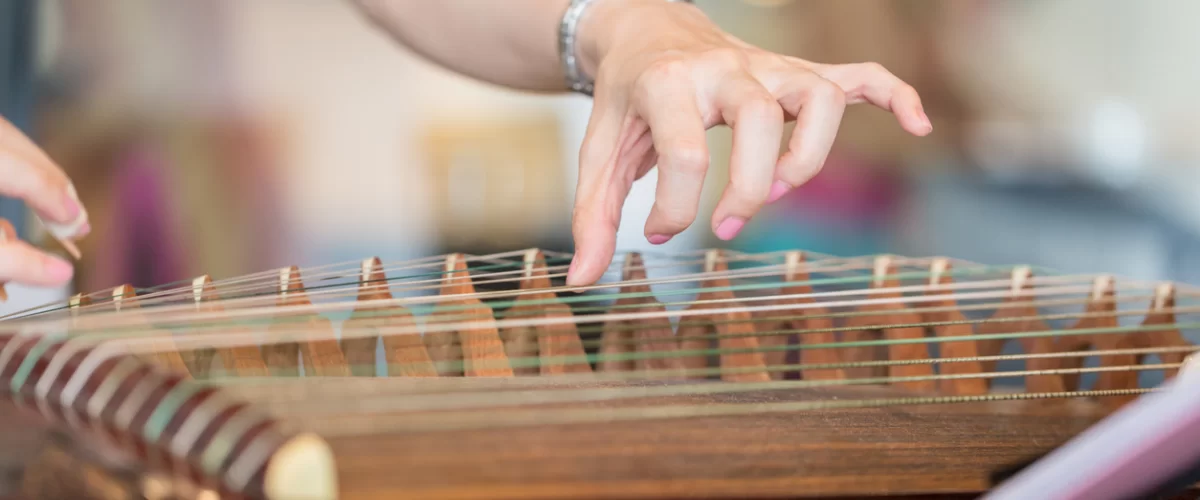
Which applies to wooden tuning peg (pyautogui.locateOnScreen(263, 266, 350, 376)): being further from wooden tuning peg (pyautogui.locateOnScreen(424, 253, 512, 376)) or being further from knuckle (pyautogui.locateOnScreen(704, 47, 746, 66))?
knuckle (pyautogui.locateOnScreen(704, 47, 746, 66))

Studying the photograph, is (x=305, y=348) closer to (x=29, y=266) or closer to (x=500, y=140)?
(x=29, y=266)

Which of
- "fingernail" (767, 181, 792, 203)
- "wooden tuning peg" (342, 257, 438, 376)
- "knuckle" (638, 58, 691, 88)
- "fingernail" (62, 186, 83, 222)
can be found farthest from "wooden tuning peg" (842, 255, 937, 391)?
"fingernail" (62, 186, 83, 222)

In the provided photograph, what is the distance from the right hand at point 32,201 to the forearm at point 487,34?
53 centimetres

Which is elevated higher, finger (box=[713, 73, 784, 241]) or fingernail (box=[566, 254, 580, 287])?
finger (box=[713, 73, 784, 241])

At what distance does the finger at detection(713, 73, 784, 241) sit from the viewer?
0.69 m

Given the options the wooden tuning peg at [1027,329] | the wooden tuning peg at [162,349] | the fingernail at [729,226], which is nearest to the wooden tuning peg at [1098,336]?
the wooden tuning peg at [1027,329]

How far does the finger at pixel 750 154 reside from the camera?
69cm

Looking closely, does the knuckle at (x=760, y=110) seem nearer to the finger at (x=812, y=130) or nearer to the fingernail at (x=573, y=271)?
the finger at (x=812, y=130)

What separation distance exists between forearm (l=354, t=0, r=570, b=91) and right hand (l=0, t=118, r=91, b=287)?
531mm

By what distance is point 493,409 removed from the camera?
1.69 feet

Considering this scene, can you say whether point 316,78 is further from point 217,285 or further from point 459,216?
point 217,285

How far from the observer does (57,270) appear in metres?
0.55

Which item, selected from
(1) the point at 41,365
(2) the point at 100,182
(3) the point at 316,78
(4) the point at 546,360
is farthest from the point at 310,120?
(1) the point at 41,365

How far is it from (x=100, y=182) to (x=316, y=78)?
52 centimetres
